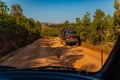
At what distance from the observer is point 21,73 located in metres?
2.59

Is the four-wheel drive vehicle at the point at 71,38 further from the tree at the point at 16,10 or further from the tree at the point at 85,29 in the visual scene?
the tree at the point at 16,10

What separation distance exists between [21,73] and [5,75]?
10 cm

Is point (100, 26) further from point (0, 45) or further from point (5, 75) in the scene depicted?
point (5, 75)

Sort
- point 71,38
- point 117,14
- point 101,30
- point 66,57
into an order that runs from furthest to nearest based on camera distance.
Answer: point 71,38
point 101,30
point 117,14
point 66,57

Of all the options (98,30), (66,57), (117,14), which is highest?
(117,14)

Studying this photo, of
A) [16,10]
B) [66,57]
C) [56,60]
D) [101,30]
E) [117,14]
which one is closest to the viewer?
[56,60]

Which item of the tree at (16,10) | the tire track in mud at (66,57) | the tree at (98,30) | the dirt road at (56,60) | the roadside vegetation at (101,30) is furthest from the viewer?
the tree at (16,10)

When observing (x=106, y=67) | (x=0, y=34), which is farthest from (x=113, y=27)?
(x=106, y=67)

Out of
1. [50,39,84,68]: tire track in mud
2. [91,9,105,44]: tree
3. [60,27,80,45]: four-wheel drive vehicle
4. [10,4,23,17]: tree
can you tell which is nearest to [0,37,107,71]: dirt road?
[50,39,84,68]: tire track in mud

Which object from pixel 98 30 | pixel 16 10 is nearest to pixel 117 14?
pixel 98 30

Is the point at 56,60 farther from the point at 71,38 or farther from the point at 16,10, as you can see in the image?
the point at 16,10

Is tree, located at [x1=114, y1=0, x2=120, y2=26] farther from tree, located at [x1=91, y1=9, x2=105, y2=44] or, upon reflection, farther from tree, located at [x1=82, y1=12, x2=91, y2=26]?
tree, located at [x1=82, y1=12, x2=91, y2=26]

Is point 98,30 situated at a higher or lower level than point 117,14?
lower

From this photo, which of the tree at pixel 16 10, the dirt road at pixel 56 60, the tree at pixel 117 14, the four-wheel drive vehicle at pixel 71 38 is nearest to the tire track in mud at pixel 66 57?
the dirt road at pixel 56 60
